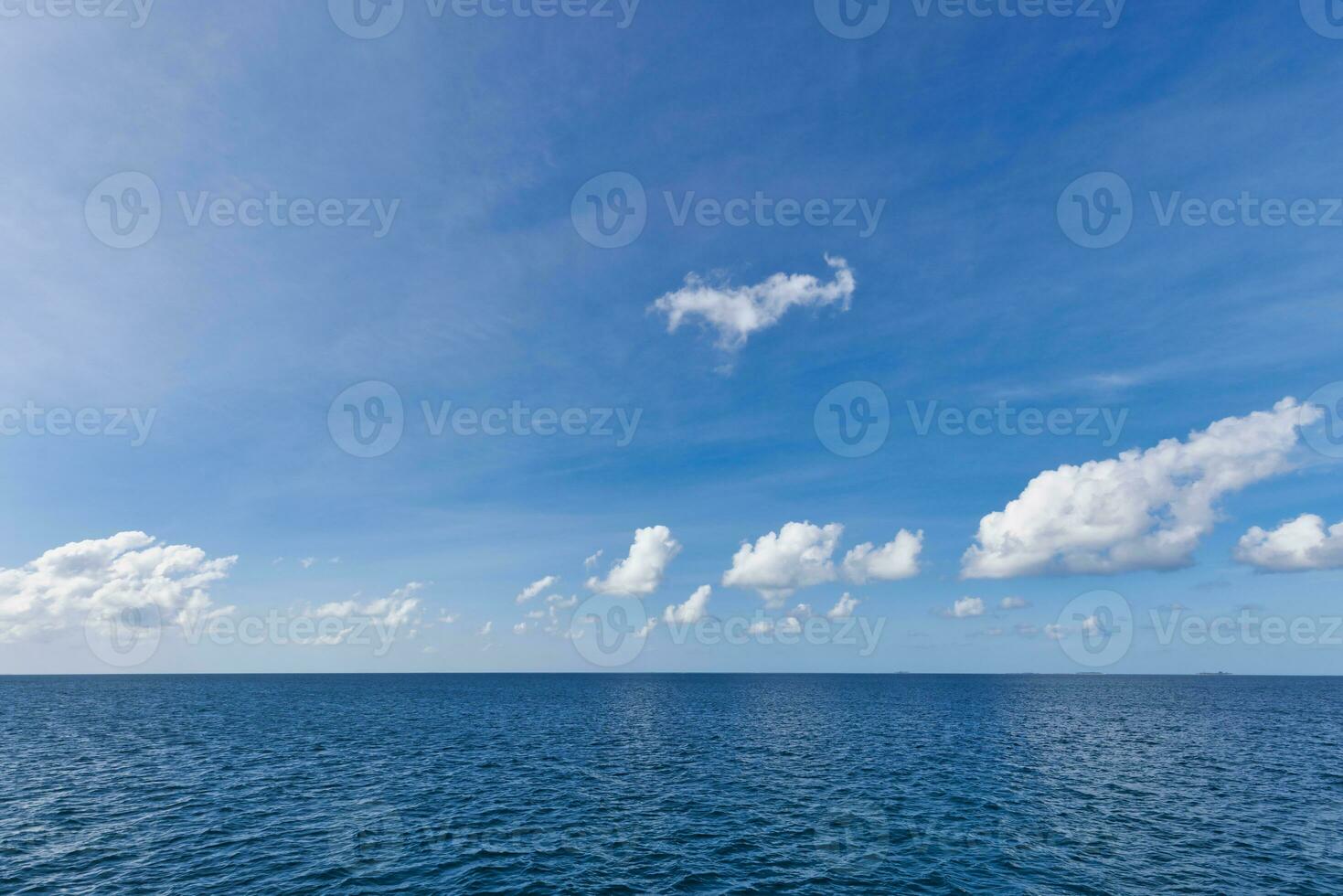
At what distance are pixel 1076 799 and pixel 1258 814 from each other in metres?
12.6

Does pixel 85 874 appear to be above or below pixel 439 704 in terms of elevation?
above

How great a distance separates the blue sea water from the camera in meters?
34.8

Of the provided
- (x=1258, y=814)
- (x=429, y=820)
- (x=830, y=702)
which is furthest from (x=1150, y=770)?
(x=830, y=702)

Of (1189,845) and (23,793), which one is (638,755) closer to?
(1189,845)

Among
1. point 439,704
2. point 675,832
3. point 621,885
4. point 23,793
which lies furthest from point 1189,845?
point 439,704

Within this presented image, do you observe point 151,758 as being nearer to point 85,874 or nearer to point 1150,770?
point 85,874

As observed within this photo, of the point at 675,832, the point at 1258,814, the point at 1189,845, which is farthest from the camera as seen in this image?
the point at 1258,814

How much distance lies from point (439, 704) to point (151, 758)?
89.0 meters

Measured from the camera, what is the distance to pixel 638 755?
72.9m

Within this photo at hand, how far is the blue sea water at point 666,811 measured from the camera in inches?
1368

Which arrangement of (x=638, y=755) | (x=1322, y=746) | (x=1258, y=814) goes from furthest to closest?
(x=1322, y=746)
(x=638, y=755)
(x=1258, y=814)

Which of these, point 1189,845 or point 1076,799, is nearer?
point 1189,845

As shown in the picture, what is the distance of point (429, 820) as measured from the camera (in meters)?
44.9

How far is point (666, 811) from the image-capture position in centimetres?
4794
